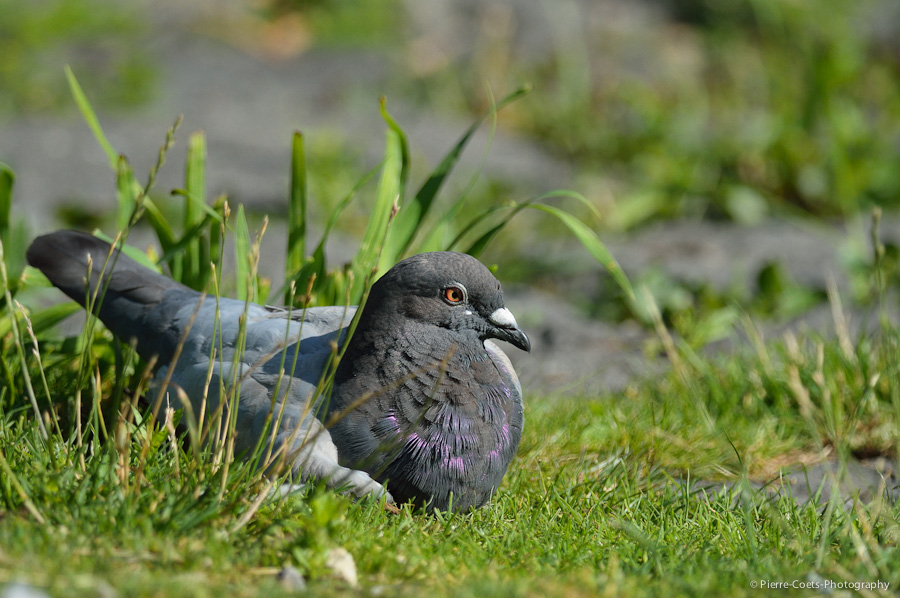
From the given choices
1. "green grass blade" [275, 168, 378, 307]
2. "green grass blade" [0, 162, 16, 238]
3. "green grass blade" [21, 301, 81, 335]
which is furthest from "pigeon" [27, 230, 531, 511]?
"green grass blade" [0, 162, 16, 238]

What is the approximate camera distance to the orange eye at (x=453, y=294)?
298cm

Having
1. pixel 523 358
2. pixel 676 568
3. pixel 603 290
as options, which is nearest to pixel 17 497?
pixel 676 568

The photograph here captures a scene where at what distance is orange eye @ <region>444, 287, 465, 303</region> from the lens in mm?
2984

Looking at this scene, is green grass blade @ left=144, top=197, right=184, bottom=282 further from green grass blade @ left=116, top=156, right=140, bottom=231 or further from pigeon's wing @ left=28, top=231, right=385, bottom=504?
pigeon's wing @ left=28, top=231, right=385, bottom=504

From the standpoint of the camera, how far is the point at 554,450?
11.2ft

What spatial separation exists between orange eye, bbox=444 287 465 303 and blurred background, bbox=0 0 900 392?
5.33 feet

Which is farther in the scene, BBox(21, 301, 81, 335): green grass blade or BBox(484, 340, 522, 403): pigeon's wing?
BBox(21, 301, 81, 335): green grass blade

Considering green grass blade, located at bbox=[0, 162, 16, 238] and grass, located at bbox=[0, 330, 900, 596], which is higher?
green grass blade, located at bbox=[0, 162, 16, 238]

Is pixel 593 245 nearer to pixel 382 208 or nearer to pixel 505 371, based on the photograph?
pixel 505 371

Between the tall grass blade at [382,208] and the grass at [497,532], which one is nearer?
the grass at [497,532]

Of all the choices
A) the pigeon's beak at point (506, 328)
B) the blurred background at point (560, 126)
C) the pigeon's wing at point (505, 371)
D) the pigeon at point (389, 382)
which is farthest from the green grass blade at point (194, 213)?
the blurred background at point (560, 126)

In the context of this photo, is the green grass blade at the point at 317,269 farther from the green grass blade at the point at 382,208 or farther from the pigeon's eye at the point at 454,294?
the pigeon's eye at the point at 454,294

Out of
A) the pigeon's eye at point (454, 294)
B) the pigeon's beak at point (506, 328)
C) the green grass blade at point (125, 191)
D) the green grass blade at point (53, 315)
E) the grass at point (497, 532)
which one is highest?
the green grass blade at point (125, 191)

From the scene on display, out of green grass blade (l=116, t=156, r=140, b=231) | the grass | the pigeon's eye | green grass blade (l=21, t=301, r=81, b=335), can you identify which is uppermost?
green grass blade (l=116, t=156, r=140, b=231)
